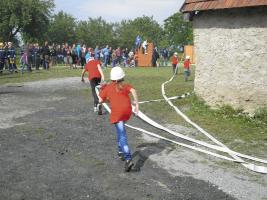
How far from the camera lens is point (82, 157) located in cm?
913

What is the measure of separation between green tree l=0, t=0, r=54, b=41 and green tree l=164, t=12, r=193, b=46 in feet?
105

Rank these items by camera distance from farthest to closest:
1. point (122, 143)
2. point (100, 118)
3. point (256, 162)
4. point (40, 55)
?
point (40, 55)
point (100, 118)
point (256, 162)
point (122, 143)

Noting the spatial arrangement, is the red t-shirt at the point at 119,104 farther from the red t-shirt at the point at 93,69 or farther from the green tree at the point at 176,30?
the green tree at the point at 176,30

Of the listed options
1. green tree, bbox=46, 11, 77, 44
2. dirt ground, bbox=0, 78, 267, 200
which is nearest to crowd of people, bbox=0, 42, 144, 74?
dirt ground, bbox=0, 78, 267, 200

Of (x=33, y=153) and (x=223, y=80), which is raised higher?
(x=223, y=80)

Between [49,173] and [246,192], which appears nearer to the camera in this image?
[246,192]

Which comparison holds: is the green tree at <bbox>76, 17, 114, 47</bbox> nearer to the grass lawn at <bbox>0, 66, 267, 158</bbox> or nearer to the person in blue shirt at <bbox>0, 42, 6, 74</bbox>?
the person in blue shirt at <bbox>0, 42, 6, 74</bbox>

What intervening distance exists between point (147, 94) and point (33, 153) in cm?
917

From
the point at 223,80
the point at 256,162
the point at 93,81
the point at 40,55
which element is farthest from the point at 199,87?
the point at 40,55

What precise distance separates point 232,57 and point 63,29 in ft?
265

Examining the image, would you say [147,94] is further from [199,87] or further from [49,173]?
[49,173]

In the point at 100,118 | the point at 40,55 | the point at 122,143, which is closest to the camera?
the point at 122,143

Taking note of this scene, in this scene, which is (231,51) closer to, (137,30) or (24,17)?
(24,17)

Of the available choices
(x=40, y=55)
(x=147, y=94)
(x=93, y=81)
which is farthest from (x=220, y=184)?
(x=40, y=55)
